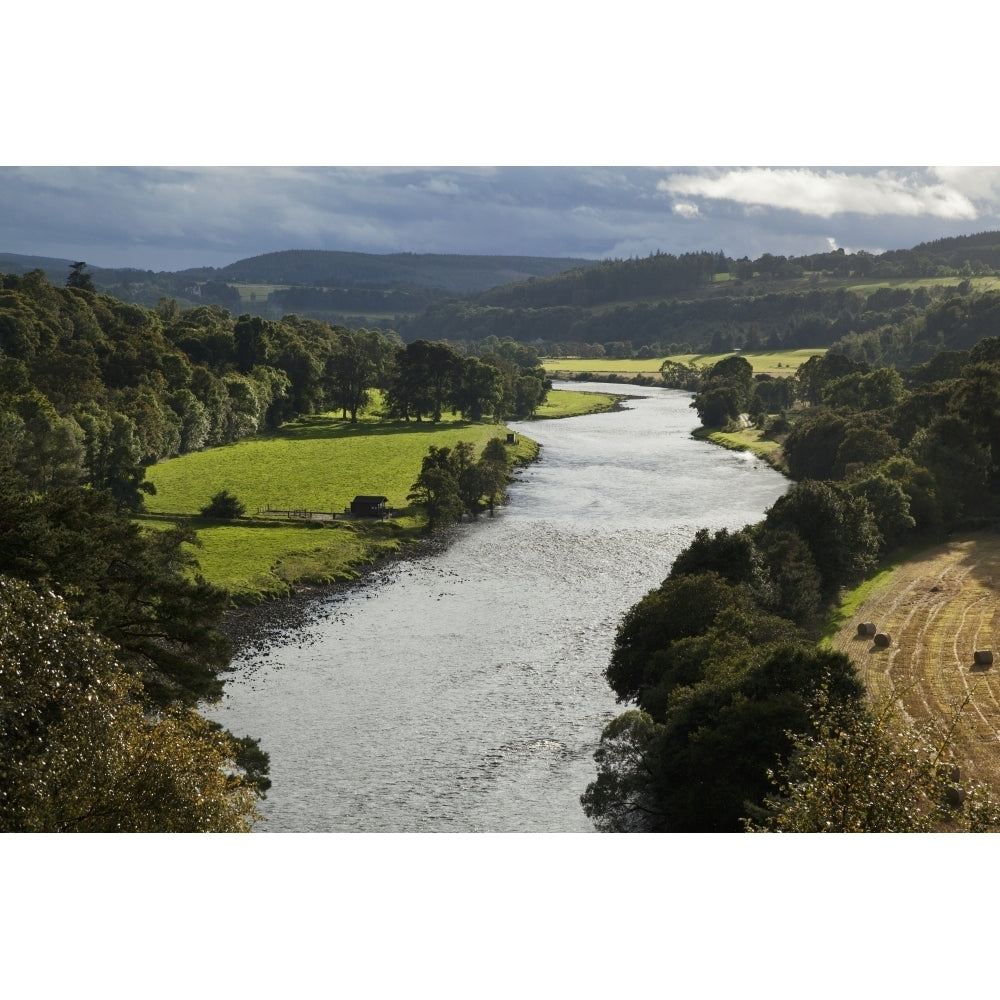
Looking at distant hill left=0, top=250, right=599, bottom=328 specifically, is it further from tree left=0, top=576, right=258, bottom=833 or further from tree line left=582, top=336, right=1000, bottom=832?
tree left=0, top=576, right=258, bottom=833

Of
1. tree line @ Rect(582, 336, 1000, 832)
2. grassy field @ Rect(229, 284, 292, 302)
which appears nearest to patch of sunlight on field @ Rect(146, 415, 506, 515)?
tree line @ Rect(582, 336, 1000, 832)

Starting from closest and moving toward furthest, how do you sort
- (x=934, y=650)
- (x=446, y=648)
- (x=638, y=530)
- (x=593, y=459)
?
(x=934, y=650), (x=446, y=648), (x=638, y=530), (x=593, y=459)

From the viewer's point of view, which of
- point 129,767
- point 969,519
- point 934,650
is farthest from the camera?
point 969,519

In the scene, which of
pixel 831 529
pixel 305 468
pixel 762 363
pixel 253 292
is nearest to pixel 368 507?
pixel 305 468

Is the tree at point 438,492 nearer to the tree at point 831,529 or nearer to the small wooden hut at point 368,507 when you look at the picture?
the small wooden hut at point 368,507
